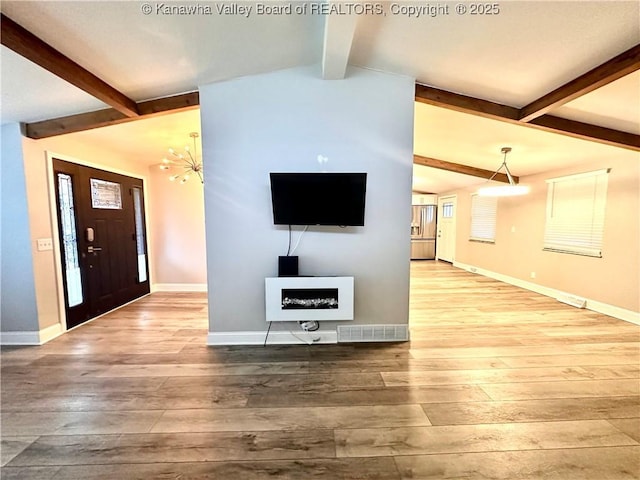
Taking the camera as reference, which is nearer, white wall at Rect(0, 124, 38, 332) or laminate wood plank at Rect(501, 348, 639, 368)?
laminate wood plank at Rect(501, 348, 639, 368)

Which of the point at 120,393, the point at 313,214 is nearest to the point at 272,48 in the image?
the point at 313,214

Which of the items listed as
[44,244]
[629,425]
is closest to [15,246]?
[44,244]

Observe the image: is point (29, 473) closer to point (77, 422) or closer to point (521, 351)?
point (77, 422)

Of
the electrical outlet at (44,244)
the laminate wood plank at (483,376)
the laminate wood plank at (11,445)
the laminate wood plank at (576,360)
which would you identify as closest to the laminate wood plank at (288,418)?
the laminate wood plank at (483,376)

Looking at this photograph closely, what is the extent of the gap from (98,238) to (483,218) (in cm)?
775

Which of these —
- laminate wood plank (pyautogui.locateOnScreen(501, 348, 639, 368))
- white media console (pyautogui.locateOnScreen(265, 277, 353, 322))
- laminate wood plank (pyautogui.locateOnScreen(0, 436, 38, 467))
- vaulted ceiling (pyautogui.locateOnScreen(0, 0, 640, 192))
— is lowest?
laminate wood plank (pyautogui.locateOnScreen(0, 436, 38, 467))

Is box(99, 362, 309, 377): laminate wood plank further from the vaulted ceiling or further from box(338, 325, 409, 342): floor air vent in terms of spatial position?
the vaulted ceiling

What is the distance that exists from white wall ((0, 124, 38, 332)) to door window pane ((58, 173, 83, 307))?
42cm

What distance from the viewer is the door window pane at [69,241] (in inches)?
142

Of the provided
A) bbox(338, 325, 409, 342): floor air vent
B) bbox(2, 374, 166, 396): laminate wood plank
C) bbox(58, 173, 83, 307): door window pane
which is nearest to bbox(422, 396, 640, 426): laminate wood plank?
bbox(338, 325, 409, 342): floor air vent

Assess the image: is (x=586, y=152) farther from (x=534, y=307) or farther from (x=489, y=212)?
(x=489, y=212)

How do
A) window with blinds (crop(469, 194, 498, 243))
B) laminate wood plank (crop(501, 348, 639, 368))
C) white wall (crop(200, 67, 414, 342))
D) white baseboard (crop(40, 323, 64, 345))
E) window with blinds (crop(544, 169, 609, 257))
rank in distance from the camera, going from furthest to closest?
window with blinds (crop(469, 194, 498, 243)) → window with blinds (crop(544, 169, 609, 257)) → white baseboard (crop(40, 323, 64, 345)) → white wall (crop(200, 67, 414, 342)) → laminate wood plank (crop(501, 348, 639, 368))

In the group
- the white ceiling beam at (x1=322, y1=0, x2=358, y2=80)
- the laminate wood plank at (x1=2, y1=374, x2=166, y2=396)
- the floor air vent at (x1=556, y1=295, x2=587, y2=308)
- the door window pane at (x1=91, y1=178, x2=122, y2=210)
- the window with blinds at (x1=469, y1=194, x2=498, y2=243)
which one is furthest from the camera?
the window with blinds at (x1=469, y1=194, x2=498, y2=243)

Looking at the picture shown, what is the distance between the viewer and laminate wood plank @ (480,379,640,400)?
2.23m
